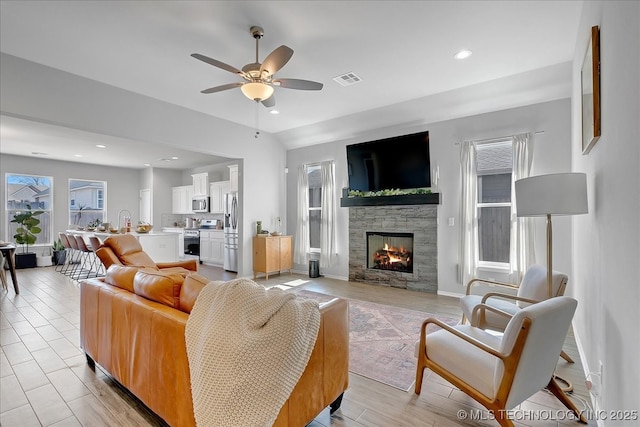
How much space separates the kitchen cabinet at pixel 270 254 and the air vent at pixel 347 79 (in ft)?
10.6

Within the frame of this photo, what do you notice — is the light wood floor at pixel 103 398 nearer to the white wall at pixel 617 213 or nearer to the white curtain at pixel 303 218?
the white wall at pixel 617 213

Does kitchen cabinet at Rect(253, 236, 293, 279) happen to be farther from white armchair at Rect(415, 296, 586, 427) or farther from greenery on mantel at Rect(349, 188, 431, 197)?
white armchair at Rect(415, 296, 586, 427)

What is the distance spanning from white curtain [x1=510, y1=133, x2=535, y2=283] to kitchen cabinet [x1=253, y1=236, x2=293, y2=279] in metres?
4.01

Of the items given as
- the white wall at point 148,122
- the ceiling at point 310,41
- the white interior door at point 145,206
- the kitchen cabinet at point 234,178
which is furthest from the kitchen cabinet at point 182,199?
the ceiling at point 310,41

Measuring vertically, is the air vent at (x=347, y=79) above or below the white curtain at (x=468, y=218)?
above

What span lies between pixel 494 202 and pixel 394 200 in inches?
59.1

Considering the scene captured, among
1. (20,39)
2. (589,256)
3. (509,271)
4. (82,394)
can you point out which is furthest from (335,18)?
(509,271)

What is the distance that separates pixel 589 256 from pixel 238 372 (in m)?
2.61

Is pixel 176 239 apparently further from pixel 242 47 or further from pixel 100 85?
pixel 242 47

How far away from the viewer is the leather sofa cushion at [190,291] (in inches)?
65.5

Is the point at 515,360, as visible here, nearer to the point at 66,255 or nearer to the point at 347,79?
the point at 347,79

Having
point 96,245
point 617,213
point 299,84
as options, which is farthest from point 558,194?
point 96,245

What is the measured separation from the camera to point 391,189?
5219 millimetres

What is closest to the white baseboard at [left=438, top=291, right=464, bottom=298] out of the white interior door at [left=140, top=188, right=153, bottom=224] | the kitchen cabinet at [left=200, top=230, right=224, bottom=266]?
the kitchen cabinet at [left=200, top=230, right=224, bottom=266]
